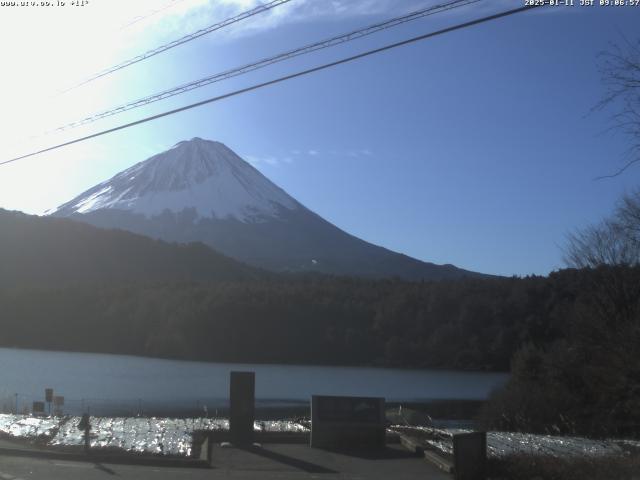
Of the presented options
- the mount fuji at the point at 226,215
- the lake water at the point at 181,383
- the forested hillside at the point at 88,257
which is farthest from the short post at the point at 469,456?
the mount fuji at the point at 226,215

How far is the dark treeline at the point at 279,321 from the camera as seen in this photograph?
71.1 meters

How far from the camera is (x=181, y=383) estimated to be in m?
52.2

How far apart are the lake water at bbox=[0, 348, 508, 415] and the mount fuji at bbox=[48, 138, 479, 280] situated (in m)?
86.3

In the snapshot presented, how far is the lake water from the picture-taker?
4228cm

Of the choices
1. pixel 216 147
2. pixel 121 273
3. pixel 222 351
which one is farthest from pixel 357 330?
pixel 216 147

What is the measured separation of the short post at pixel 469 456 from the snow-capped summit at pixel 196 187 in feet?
529

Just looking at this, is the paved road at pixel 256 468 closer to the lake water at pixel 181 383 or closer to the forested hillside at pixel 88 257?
the lake water at pixel 181 383

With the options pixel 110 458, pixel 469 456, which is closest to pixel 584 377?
pixel 469 456

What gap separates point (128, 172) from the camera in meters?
187

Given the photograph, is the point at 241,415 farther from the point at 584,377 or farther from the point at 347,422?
the point at 584,377

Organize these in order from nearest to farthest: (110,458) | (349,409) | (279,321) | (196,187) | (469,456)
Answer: (469,456), (110,458), (349,409), (279,321), (196,187)

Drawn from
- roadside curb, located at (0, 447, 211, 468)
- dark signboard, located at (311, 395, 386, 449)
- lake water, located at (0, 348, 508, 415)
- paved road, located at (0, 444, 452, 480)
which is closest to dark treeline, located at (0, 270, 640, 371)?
lake water, located at (0, 348, 508, 415)

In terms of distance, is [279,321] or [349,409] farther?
[279,321]

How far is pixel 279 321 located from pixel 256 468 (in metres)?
66.2
